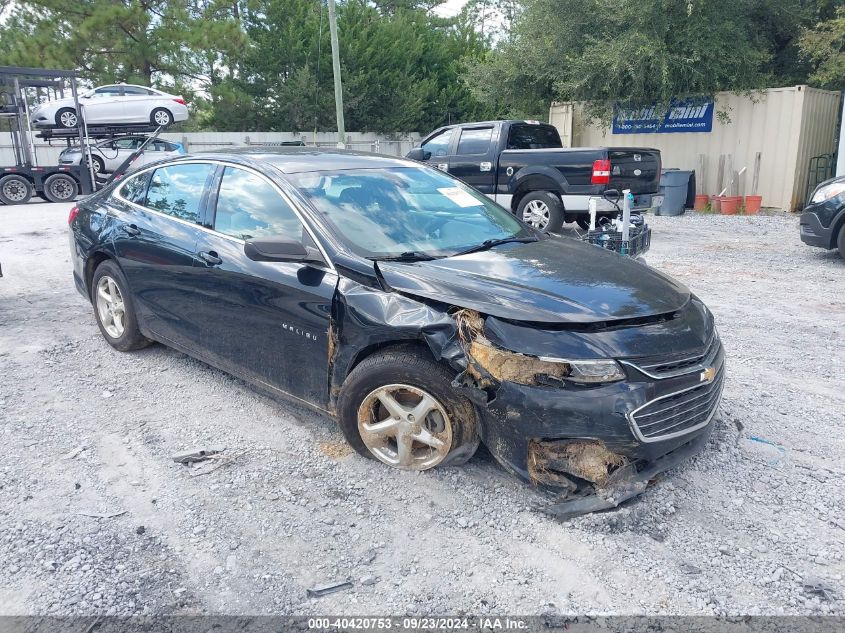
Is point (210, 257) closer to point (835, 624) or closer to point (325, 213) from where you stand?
point (325, 213)

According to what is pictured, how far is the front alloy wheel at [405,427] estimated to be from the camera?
331cm

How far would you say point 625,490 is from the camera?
3.12 m

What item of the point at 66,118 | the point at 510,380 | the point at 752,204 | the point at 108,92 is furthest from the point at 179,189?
the point at 108,92

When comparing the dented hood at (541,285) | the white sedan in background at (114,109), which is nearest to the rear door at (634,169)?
the dented hood at (541,285)

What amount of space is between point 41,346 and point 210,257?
2.37m

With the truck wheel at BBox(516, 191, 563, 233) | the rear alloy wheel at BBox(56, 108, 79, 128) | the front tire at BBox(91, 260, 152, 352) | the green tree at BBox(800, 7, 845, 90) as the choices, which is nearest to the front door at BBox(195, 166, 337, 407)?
the front tire at BBox(91, 260, 152, 352)

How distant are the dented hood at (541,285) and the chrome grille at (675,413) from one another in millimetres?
408

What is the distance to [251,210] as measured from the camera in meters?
4.10

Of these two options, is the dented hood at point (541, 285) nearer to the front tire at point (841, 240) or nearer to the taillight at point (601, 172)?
the front tire at point (841, 240)

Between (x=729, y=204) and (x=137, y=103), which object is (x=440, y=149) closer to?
(x=729, y=204)

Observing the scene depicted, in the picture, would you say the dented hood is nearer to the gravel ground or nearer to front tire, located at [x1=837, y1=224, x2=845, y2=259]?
the gravel ground

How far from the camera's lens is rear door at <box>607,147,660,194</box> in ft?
33.1

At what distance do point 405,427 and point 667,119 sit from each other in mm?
16080

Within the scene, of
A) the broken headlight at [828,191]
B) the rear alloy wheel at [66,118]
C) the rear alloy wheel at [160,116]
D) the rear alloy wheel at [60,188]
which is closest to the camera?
the broken headlight at [828,191]
